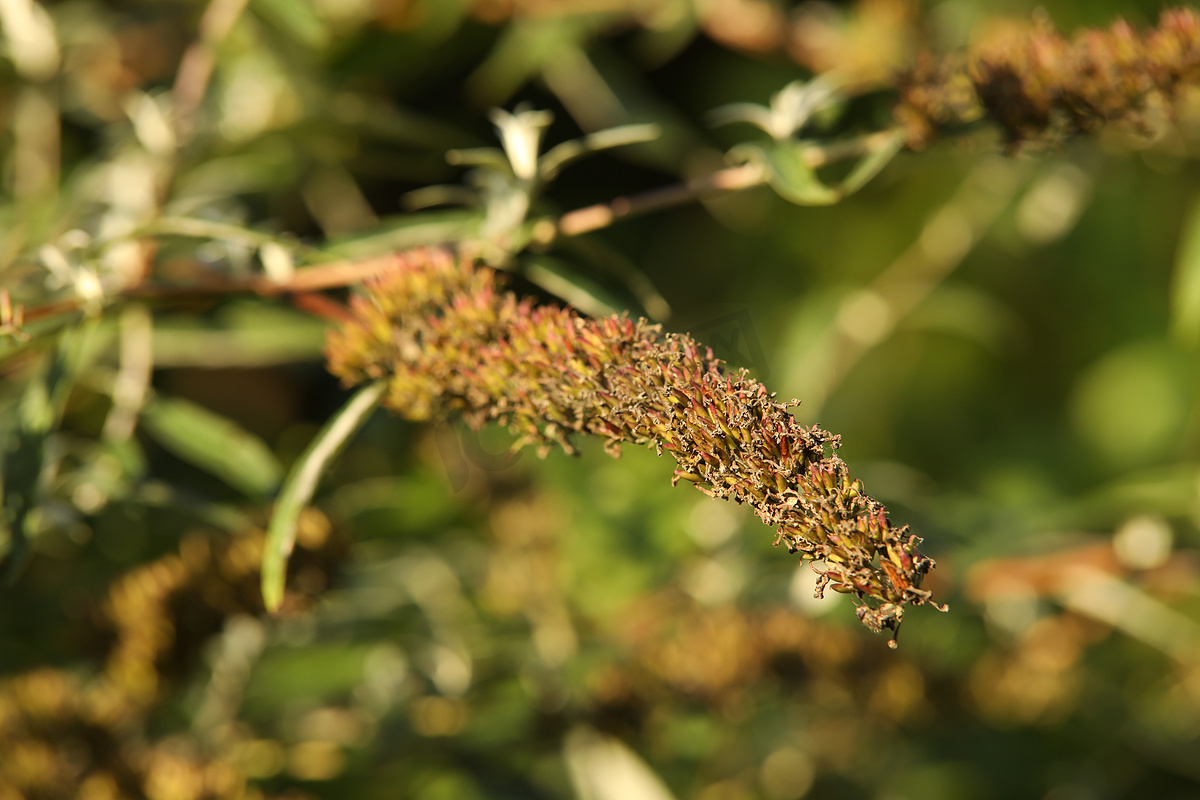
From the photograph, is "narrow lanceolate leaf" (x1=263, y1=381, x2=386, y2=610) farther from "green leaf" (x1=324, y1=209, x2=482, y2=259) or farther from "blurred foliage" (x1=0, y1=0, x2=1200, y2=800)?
"green leaf" (x1=324, y1=209, x2=482, y2=259)

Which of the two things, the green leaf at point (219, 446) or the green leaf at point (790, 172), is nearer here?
the green leaf at point (790, 172)

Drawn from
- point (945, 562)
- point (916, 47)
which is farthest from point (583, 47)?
point (945, 562)

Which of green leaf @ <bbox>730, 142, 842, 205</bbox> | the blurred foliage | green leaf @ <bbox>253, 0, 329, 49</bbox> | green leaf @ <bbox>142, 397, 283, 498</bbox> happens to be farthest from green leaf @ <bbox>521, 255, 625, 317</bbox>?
green leaf @ <bbox>253, 0, 329, 49</bbox>

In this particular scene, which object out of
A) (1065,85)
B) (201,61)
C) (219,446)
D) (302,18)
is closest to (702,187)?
(1065,85)

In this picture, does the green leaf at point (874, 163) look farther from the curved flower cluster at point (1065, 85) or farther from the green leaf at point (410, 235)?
the green leaf at point (410, 235)

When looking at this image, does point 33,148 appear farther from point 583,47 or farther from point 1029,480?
point 1029,480

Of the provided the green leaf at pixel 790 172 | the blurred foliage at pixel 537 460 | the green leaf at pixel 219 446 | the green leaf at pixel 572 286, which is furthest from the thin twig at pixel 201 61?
the green leaf at pixel 790 172
